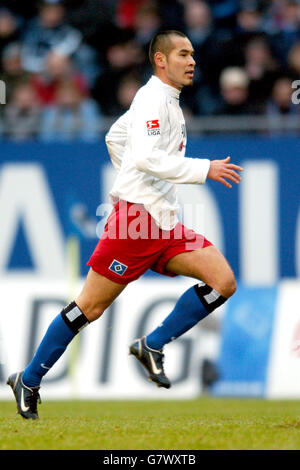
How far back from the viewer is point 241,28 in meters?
13.9

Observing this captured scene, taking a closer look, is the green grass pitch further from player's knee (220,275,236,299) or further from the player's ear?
the player's ear

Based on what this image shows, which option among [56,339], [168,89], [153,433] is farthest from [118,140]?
[153,433]

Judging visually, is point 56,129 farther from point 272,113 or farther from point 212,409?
point 212,409

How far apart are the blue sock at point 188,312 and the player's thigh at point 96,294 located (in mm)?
520

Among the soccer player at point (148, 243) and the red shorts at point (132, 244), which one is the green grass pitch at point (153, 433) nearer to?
the soccer player at point (148, 243)

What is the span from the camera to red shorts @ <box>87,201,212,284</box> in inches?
283

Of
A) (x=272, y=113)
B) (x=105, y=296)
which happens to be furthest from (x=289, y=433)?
(x=272, y=113)

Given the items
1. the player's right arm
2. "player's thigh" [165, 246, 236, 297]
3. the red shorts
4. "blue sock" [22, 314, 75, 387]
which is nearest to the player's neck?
the player's right arm

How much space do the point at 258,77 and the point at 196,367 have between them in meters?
3.92

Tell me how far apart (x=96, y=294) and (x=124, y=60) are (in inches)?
292

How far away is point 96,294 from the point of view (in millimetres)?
7230

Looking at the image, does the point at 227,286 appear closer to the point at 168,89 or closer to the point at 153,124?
the point at 153,124

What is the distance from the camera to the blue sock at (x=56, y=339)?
23.9ft

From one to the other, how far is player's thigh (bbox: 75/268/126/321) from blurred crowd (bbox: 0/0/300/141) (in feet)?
21.2
